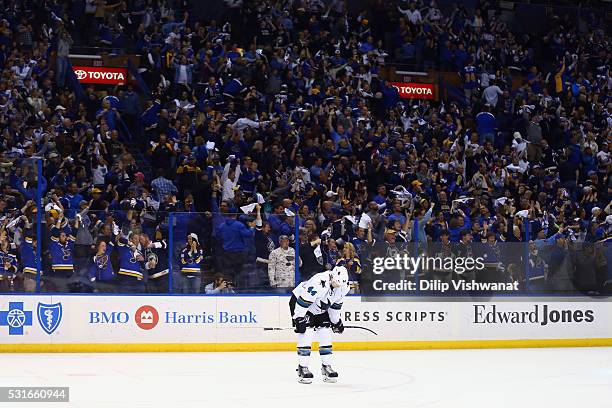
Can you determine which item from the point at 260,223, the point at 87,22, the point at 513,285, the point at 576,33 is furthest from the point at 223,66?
the point at 576,33

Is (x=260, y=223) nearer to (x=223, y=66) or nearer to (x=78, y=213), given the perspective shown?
(x=78, y=213)

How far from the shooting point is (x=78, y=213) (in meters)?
16.9

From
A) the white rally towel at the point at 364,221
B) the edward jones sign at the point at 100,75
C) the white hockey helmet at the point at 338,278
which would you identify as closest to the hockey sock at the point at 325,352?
the white hockey helmet at the point at 338,278

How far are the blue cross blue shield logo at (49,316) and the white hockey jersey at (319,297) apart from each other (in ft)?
17.7

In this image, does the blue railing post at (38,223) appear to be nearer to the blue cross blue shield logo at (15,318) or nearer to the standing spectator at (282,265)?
the blue cross blue shield logo at (15,318)

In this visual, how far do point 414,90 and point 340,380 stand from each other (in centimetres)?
1510

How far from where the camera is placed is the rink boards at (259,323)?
17328mm

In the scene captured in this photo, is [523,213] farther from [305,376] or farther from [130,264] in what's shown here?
[305,376]

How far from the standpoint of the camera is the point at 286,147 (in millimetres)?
22094

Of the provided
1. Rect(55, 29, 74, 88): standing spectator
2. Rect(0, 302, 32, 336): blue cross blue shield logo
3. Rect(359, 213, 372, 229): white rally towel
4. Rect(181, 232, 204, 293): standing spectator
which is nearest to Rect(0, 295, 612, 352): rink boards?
Rect(0, 302, 32, 336): blue cross blue shield logo

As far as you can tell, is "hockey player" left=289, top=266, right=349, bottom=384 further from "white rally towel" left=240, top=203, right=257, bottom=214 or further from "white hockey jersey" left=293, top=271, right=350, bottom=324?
"white rally towel" left=240, top=203, right=257, bottom=214

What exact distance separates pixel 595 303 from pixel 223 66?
30.5 ft

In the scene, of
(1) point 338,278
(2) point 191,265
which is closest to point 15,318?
(2) point 191,265

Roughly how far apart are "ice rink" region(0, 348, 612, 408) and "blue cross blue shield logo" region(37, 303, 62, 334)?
2.12 ft
